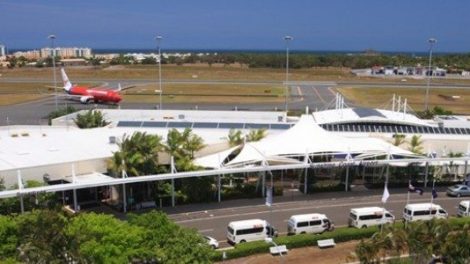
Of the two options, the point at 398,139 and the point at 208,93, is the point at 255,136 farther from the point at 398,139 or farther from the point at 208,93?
the point at 208,93

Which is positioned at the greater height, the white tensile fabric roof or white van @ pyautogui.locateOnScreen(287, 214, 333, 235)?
the white tensile fabric roof

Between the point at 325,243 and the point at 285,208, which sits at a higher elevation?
the point at 325,243

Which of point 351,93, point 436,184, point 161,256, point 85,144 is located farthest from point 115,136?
→ point 351,93

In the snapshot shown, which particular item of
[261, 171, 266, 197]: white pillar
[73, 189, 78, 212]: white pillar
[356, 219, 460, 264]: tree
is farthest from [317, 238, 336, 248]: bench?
[73, 189, 78, 212]: white pillar

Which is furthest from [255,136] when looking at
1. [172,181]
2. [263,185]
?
[172,181]

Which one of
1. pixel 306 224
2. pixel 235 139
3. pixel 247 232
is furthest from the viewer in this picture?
pixel 235 139

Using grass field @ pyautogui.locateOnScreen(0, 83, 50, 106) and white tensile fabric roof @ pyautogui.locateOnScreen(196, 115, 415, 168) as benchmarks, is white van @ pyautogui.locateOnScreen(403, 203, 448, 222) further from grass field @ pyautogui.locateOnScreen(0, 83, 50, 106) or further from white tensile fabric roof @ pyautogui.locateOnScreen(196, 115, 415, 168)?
grass field @ pyautogui.locateOnScreen(0, 83, 50, 106)
